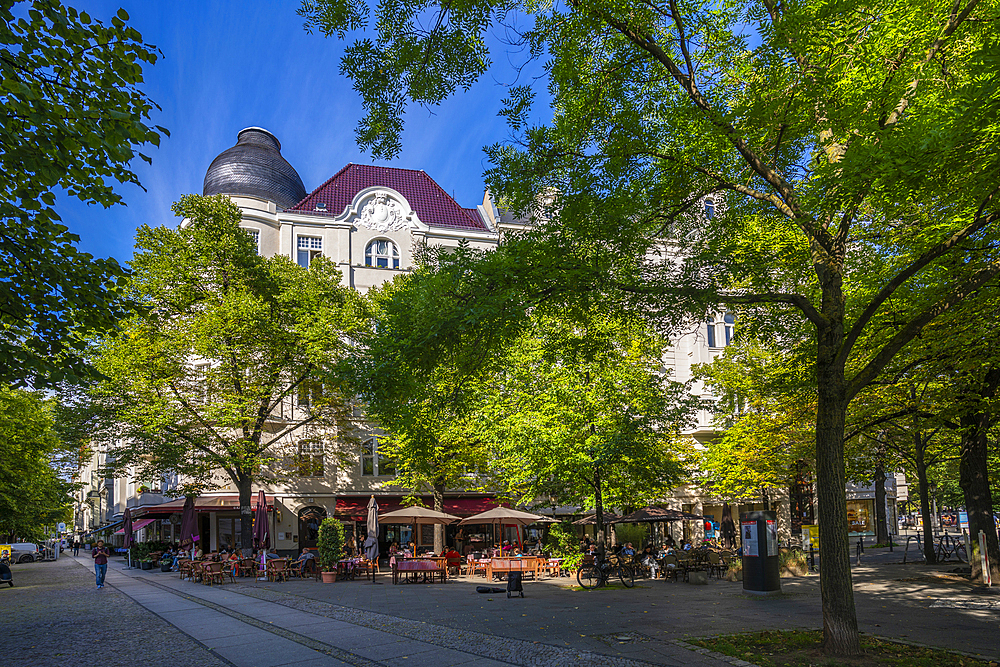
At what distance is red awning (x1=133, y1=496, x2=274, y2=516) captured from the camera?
3366 cm

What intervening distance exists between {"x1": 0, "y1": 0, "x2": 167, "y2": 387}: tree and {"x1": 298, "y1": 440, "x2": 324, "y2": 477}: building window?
2473cm

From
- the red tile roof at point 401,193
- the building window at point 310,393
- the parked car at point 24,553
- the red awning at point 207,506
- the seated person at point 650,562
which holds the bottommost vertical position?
the parked car at point 24,553

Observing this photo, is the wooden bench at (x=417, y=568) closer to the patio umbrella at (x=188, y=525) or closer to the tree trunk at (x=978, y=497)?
the patio umbrella at (x=188, y=525)

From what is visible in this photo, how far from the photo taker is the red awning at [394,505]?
116 feet

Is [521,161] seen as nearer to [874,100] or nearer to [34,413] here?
[874,100]

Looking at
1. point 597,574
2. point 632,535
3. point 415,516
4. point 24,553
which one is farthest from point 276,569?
point 24,553

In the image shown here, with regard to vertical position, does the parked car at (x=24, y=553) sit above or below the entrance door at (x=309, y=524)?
below

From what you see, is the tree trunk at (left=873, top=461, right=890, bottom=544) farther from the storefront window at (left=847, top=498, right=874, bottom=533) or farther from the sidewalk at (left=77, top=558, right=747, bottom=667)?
the sidewalk at (left=77, top=558, right=747, bottom=667)

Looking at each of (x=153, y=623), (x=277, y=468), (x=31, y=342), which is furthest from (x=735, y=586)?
(x=277, y=468)

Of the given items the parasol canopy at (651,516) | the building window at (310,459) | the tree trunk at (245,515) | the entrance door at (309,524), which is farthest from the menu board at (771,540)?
the entrance door at (309,524)

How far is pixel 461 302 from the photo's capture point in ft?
33.4

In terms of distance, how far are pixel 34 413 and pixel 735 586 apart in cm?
2959

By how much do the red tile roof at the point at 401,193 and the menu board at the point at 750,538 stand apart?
A: 2779 centimetres

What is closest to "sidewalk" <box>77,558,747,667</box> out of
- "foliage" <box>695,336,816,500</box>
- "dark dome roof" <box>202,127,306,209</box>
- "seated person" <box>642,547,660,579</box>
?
"seated person" <box>642,547,660,579</box>
